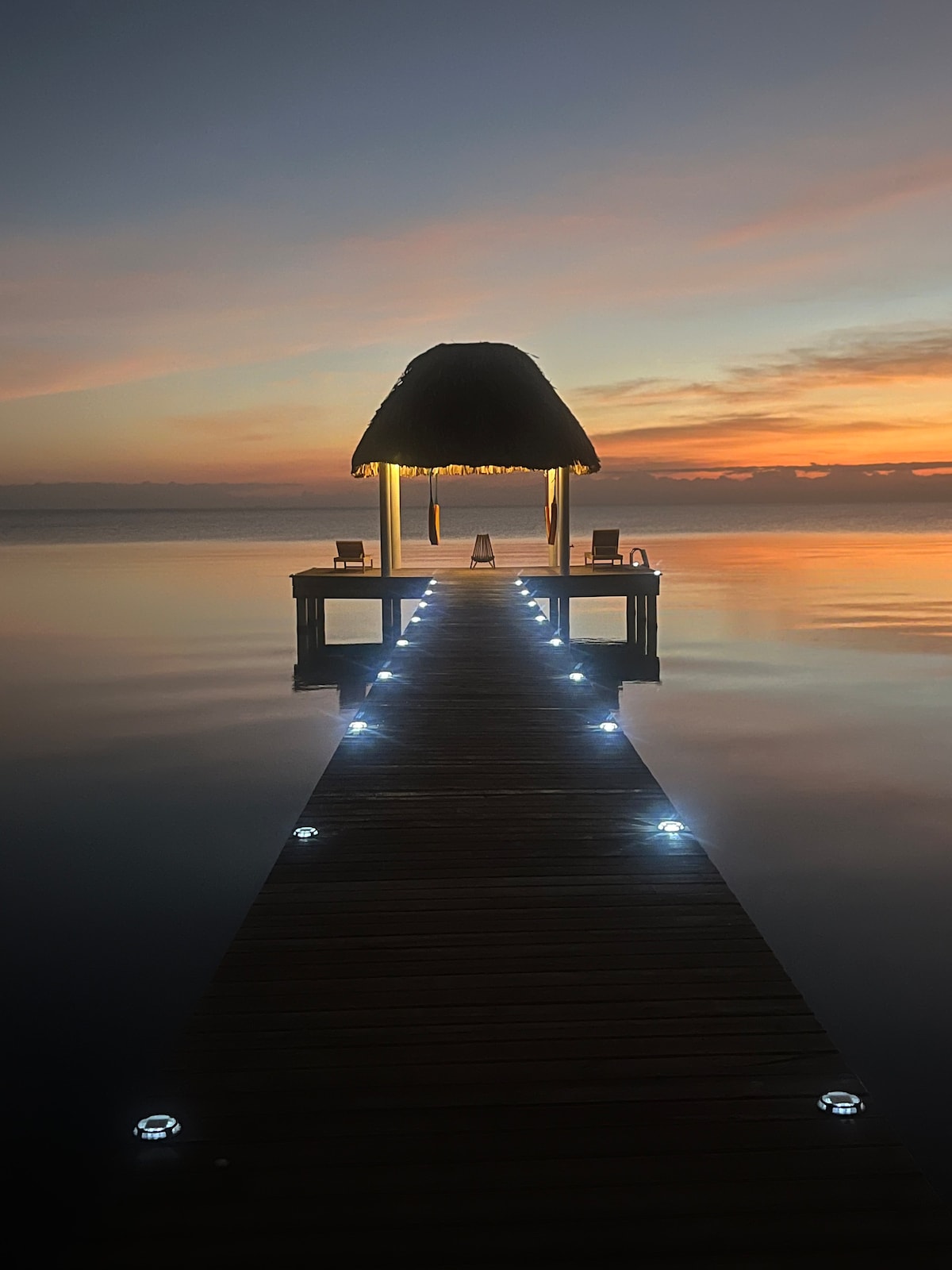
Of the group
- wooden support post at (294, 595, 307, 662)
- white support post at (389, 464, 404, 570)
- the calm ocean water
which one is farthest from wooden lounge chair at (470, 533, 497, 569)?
wooden support post at (294, 595, 307, 662)

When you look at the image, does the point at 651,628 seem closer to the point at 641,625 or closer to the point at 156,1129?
the point at 641,625

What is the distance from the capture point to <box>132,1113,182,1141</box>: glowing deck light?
2.48m

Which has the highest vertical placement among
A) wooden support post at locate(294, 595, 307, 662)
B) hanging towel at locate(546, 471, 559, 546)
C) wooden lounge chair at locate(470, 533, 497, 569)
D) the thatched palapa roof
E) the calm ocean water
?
the thatched palapa roof

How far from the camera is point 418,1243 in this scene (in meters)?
2.14

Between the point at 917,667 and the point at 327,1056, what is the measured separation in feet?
57.8

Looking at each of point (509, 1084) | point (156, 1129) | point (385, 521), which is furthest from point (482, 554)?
point (156, 1129)

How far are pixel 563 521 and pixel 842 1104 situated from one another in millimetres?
15844

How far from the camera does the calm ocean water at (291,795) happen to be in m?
6.11

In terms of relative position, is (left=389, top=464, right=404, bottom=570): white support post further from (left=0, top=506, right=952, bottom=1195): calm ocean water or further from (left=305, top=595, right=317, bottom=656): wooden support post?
(left=0, top=506, right=952, bottom=1195): calm ocean water

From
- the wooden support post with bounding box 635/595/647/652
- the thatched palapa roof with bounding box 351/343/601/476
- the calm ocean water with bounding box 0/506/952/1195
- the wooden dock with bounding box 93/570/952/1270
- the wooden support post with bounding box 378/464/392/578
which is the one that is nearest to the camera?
the wooden dock with bounding box 93/570/952/1270

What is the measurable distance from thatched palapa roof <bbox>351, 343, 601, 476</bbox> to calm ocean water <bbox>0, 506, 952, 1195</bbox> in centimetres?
411

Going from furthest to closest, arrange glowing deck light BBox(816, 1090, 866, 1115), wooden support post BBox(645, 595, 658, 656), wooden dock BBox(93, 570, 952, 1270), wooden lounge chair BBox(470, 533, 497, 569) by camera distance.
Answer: wooden lounge chair BBox(470, 533, 497, 569), wooden support post BBox(645, 595, 658, 656), glowing deck light BBox(816, 1090, 866, 1115), wooden dock BBox(93, 570, 952, 1270)

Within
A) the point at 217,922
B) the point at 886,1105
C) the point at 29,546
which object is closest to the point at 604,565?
the point at 217,922

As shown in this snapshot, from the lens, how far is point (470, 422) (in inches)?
697
